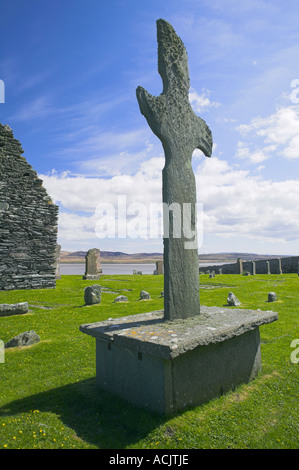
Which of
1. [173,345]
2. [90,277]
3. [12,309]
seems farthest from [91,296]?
[90,277]

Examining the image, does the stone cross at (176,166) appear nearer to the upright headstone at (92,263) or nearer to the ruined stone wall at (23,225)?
the ruined stone wall at (23,225)

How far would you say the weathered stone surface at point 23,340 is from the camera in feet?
23.4

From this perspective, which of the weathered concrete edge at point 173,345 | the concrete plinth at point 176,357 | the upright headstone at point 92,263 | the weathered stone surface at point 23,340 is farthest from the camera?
the upright headstone at point 92,263

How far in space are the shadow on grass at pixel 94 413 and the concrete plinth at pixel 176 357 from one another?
7.0 inches

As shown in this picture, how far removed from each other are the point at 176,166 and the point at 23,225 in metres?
14.8

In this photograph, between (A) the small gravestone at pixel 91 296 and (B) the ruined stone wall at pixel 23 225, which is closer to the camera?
(A) the small gravestone at pixel 91 296

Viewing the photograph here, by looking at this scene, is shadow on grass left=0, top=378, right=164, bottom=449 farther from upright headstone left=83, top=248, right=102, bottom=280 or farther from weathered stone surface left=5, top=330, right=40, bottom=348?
upright headstone left=83, top=248, right=102, bottom=280

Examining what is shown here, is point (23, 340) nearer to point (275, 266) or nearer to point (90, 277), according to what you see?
point (90, 277)

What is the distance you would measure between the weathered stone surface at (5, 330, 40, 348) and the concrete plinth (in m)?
2.98

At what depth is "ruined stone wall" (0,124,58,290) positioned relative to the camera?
676 inches

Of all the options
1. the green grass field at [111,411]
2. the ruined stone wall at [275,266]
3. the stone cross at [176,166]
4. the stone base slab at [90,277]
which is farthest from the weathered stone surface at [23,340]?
the ruined stone wall at [275,266]

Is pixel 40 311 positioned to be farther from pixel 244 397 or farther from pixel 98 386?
pixel 244 397
